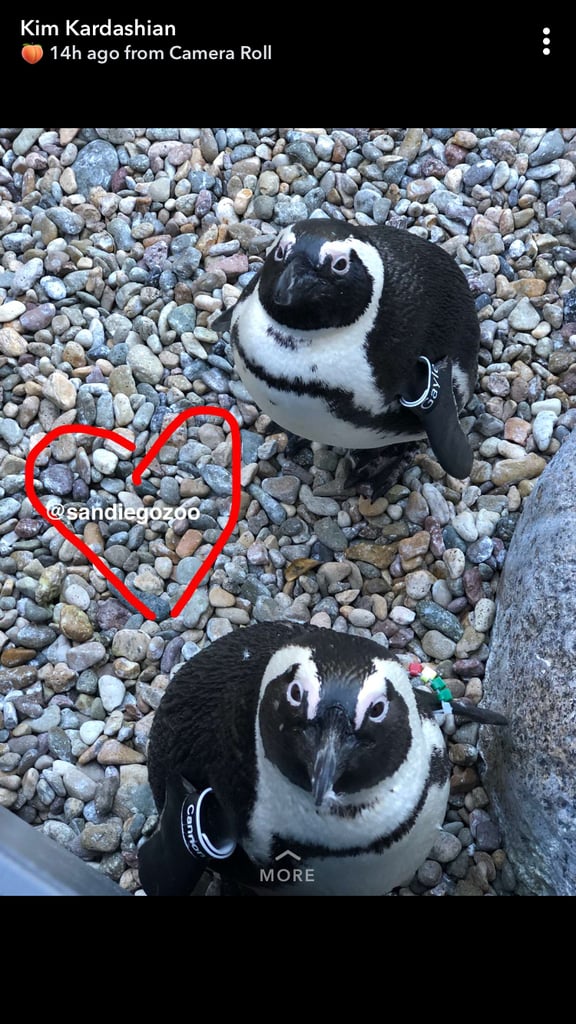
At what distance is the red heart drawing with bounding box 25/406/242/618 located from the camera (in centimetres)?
245

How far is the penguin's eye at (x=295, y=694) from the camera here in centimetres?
150

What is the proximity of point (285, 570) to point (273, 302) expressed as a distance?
677mm

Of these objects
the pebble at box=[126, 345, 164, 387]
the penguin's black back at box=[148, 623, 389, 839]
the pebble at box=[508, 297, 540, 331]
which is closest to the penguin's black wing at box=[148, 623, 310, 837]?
the penguin's black back at box=[148, 623, 389, 839]

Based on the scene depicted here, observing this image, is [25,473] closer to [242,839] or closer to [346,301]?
[346,301]

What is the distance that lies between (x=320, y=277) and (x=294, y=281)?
60 millimetres

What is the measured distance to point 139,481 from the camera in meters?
2.58

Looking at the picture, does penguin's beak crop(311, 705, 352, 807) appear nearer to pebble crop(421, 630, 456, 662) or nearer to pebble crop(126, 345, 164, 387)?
pebble crop(421, 630, 456, 662)

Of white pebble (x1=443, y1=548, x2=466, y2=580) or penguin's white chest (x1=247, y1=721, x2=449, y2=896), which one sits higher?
penguin's white chest (x1=247, y1=721, x2=449, y2=896)

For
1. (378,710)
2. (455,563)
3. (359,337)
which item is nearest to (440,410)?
(359,337)

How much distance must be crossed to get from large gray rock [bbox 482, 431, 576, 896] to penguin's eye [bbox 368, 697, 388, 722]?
470 mm

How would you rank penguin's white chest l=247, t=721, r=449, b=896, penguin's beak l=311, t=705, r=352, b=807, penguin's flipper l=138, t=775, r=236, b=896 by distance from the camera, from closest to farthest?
penguin's beak l=311, t=705, r=352, b=807
penguin's white chest l=247, t=721, r=449, b=896
penguin's flipper l=138, t=775, r=236, b=896

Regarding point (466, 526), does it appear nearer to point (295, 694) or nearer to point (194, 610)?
point (194, 610)

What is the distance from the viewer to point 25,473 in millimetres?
2602

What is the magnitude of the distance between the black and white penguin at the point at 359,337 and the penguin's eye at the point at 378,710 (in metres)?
0.79
